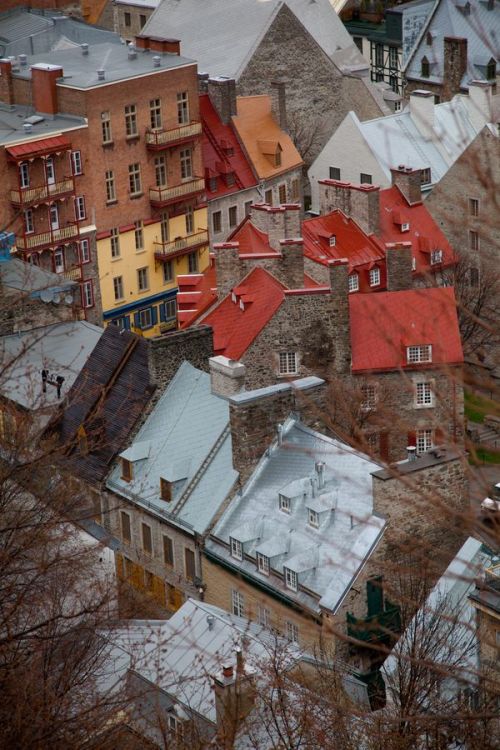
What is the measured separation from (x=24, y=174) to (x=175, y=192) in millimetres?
9424

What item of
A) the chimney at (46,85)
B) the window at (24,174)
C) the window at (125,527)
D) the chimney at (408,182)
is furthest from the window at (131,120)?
the window at (125,527)

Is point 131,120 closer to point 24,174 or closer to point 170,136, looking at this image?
point 170,136

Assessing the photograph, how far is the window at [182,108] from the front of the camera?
7956 cm

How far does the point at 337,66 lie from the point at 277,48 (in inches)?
189

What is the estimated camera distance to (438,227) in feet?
243

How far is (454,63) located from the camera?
9462 cm

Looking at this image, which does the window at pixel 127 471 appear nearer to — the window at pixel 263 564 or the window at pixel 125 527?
the window at pixel 125 527

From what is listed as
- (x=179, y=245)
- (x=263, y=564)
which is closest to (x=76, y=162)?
(x=179, y=245)

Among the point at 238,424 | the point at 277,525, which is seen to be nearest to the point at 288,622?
the point at 277,525

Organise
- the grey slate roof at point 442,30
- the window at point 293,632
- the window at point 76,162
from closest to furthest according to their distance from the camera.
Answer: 1. the window at point 293,632
2. the window at point 76,162
3. the grey slate roof at point 442,30

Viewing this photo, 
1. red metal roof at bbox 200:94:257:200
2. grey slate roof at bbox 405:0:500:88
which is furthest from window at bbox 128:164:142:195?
grey slate roof at bbox 405:0:500:88

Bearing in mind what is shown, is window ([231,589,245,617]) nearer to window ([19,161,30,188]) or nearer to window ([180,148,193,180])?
window ([19,161,30,188])

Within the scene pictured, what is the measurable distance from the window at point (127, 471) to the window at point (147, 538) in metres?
1.62

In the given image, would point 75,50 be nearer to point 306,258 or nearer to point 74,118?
point 74,118
